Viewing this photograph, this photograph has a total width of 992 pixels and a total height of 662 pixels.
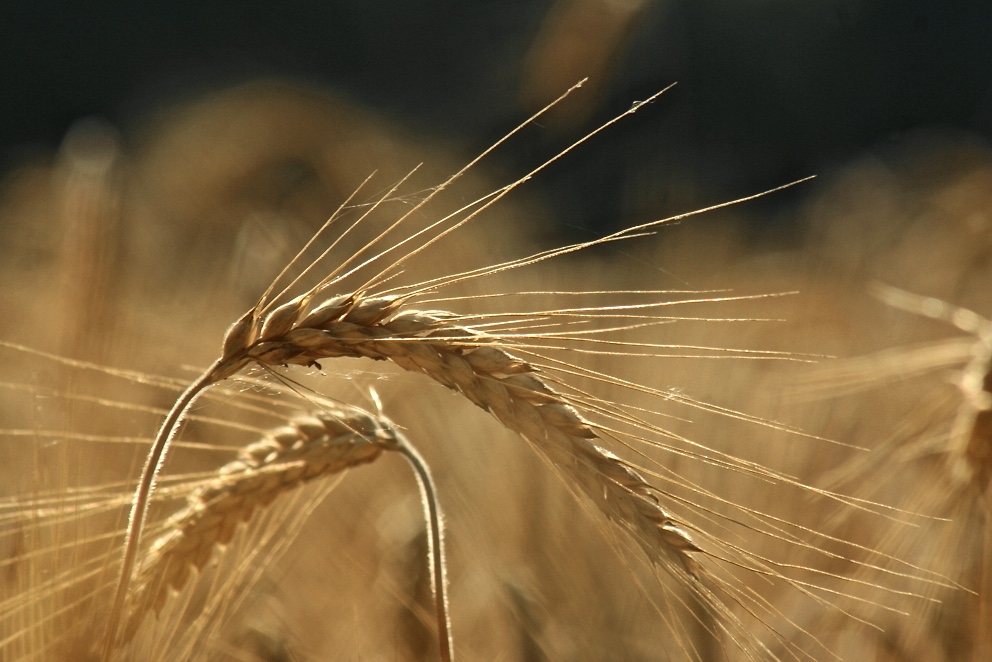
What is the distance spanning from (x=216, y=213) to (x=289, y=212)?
0.22 m

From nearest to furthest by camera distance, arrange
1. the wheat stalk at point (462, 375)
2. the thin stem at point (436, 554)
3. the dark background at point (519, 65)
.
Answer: the wheat stalk at point (462, 375) < the thin stem at point (436, 554) < the dark background at point (519, 65)

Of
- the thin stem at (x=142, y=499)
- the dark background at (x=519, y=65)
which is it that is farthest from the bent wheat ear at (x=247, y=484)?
the dark background at (x=519, y=65)

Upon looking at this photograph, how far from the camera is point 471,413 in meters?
1.71

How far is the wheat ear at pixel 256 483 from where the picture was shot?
69 centimetres

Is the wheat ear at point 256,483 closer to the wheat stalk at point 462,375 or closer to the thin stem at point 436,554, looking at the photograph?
the thin stem at point 436,554

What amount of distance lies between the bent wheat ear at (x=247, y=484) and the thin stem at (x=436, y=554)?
1.0 inches

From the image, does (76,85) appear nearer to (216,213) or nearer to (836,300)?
(216,213)

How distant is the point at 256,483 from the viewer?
72 cm

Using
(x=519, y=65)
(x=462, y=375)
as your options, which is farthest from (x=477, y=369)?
(x=519, y=65)

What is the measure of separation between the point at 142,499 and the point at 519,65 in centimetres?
351

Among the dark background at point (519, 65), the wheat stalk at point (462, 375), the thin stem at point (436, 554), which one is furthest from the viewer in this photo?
the dark background at point (519, 65)

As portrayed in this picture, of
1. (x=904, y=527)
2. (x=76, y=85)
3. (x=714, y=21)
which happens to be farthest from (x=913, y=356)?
(x=76, y=85)

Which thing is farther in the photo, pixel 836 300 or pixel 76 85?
pixel 76 85

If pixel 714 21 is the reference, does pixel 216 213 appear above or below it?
below
